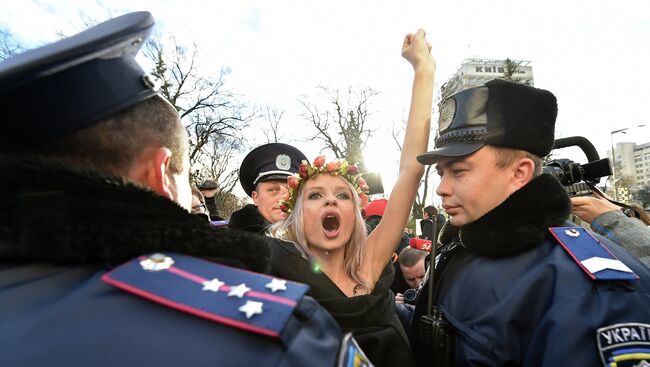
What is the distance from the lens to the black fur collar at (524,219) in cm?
159

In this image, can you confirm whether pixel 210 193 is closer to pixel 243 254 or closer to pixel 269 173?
pixel 269 173

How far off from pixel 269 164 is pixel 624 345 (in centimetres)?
349

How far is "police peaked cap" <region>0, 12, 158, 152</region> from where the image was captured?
84cm

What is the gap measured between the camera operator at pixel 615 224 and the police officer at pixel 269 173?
2.70m

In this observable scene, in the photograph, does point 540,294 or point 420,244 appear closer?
point 540,294

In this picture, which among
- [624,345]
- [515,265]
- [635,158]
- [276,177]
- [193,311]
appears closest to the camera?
[193,311]

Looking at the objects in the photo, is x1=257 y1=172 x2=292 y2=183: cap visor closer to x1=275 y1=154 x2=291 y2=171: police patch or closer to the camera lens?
x1=275 y1=154 x2=291 y2=171: police patch

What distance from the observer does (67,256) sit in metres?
0.76

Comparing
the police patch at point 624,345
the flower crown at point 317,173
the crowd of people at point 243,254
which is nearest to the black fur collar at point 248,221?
the flower crown at point 317,173

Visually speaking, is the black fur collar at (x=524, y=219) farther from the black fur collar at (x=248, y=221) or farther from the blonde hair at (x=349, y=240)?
the black fur collar at (x=248, y=221)

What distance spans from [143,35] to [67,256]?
0.68 meters

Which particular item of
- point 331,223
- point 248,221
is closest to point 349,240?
point 331,223

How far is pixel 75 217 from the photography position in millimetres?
763

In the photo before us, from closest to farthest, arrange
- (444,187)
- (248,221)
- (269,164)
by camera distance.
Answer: (444,187), (248,221), (269,164)
